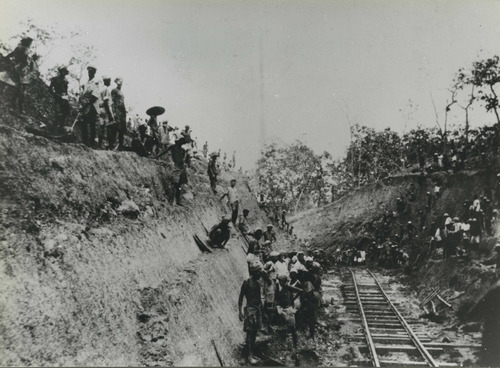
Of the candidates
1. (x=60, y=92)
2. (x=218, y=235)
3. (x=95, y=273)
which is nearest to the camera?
(x=95, y=273)

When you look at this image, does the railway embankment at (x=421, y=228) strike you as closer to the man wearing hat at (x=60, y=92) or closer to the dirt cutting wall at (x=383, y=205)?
the dirt cutting wall at (x=383, y=205)

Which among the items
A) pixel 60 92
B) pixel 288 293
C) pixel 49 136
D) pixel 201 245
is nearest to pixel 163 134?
pixel 201 245

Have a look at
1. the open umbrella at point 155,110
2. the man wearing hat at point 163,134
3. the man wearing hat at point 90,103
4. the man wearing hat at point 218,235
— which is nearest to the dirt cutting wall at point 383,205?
the man wearing hat at point 218,235

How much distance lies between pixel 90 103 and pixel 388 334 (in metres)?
9.59

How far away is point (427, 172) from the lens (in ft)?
96.5

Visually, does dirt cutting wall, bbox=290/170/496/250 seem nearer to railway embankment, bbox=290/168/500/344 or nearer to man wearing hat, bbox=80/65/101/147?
railway embankment, bbox=290/168/500/344

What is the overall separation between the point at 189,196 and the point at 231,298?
15.5 ft

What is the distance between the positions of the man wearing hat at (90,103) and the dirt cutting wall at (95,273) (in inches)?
18.8

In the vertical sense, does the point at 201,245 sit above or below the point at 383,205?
below

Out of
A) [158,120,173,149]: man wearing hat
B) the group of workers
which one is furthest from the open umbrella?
the group of workers

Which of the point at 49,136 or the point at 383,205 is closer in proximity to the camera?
the point at 49,136

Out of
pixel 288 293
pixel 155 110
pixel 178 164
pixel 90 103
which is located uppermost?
pixel 155 110

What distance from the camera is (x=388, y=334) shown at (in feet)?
39.3

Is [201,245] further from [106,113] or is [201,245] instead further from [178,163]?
[106,113]
